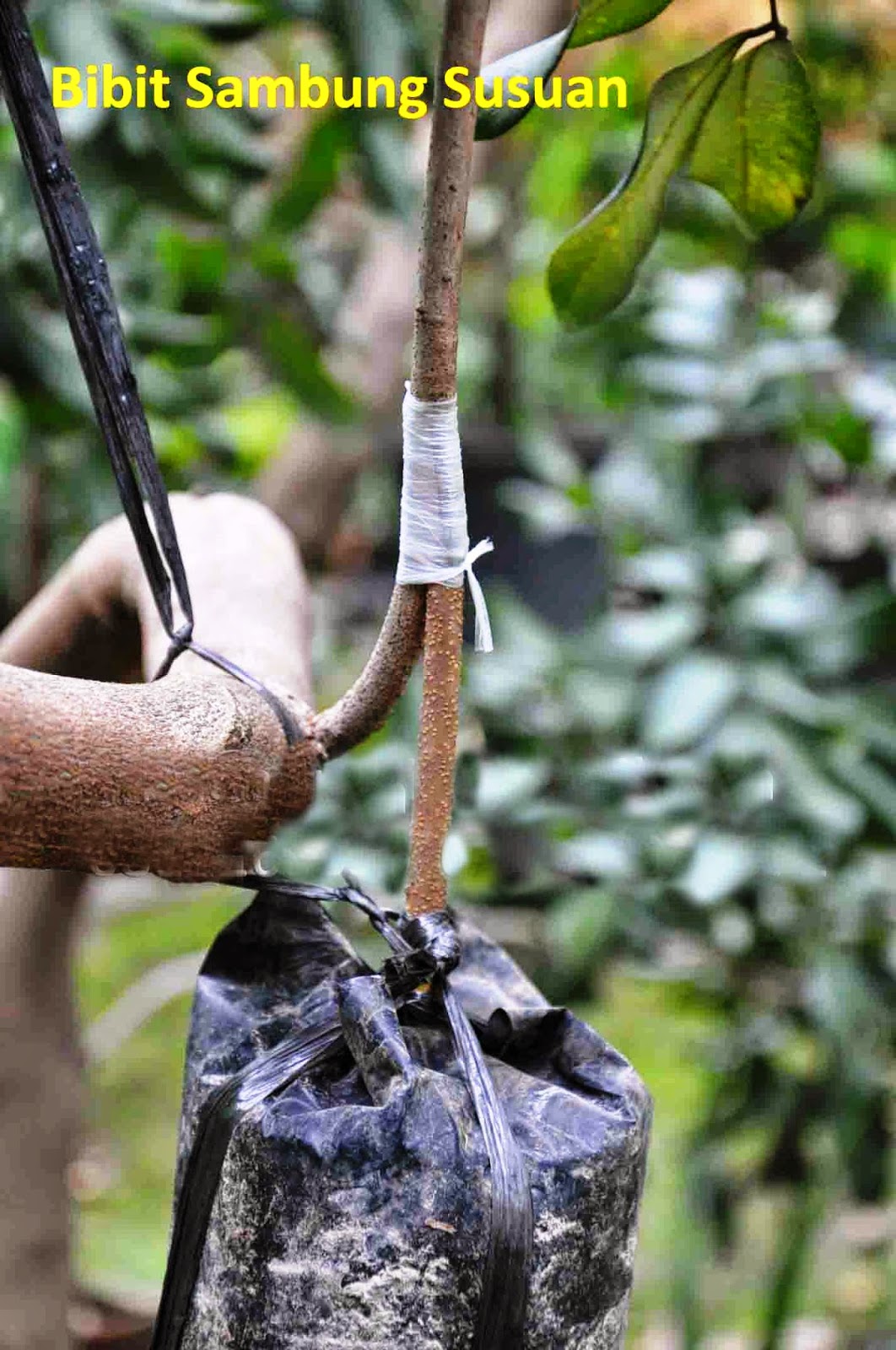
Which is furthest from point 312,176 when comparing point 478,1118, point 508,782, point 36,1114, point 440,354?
point 478,1118

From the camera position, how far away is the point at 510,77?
43 cm

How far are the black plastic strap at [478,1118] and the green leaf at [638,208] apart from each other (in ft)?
0.75

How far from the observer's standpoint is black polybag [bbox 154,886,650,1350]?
1.16 feet

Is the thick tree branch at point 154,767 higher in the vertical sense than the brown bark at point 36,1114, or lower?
higher

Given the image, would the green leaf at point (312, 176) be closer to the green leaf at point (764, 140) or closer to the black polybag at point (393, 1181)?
the green leaf at point (764, 140)

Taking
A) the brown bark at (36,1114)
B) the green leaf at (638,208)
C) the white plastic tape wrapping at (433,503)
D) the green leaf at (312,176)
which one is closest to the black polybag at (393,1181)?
the white plastic tape wrapping at (433,503)

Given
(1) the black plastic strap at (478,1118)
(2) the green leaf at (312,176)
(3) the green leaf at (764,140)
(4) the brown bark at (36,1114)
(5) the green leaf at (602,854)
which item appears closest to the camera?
(1) the black plastic strap at (478,1118)

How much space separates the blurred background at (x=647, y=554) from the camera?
1232 mm

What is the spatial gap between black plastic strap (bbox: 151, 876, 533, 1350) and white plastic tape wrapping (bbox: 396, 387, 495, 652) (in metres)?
0.10

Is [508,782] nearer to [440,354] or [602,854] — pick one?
[602,854]

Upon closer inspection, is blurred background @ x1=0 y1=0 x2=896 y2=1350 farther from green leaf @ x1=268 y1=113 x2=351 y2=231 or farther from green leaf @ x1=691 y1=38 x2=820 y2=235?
green leaf @ x1=691 y1=38 x2=820 y2=235

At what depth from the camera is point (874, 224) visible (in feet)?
5.58

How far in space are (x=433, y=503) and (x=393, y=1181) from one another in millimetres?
184

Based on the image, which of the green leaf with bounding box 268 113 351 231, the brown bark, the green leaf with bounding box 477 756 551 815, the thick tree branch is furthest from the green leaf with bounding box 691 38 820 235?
the green leaf with bounding box 268 113 351 231
